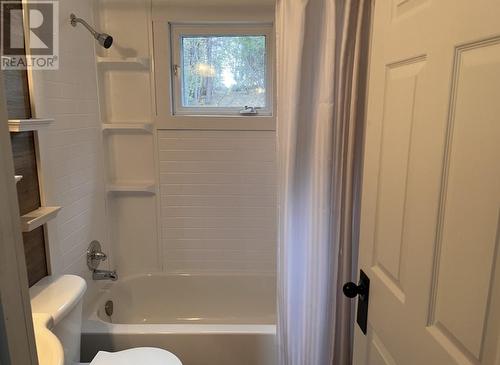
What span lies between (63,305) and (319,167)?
1113 millimetres

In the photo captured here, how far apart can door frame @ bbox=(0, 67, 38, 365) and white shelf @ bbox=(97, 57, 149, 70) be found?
1947 millimetres

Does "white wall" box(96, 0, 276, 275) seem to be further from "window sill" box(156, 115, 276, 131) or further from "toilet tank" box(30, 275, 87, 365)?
"toilet tank" box(30, 275, 87, 365)

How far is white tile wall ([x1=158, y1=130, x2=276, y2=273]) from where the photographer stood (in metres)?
2.43

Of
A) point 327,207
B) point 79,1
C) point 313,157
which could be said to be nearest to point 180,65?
point 79,1

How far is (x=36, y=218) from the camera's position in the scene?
143 cm

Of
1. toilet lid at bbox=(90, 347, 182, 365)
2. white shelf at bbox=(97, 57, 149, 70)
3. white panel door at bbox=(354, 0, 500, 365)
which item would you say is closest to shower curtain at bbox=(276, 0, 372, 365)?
white panel door at bbox=(354, 0, 500, 365)

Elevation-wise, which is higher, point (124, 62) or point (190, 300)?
point (124, 62)

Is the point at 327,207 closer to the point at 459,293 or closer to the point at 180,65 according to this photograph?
the point at 459,293

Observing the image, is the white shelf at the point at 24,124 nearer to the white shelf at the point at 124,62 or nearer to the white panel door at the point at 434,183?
the white shelf at the point at 124,62

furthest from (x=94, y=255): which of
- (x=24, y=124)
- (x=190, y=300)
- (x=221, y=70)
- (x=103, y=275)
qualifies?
(x=221, y=70)

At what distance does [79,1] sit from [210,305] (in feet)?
6.76

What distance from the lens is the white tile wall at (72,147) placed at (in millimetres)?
1704

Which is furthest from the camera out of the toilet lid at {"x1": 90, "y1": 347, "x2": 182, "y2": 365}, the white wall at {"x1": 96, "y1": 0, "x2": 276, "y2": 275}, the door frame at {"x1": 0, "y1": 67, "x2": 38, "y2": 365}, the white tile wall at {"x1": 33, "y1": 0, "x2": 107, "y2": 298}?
the white wall at {"x1": 96, "y1": 0, "x2": 276, "y2": 275}

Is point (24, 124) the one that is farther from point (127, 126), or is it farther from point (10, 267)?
point (10, 267)
